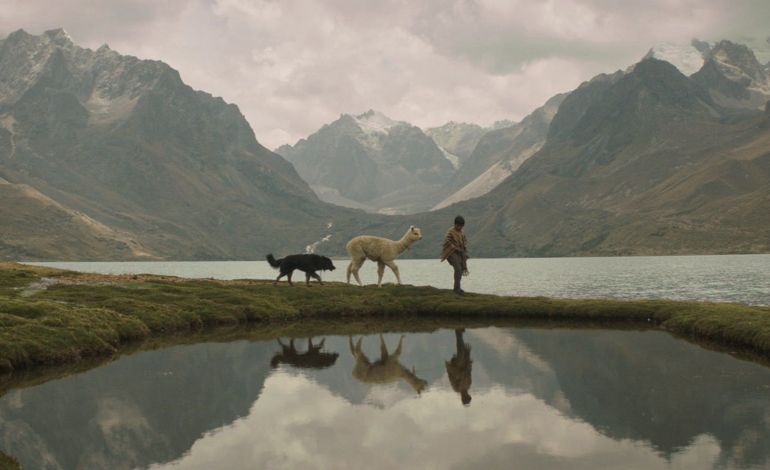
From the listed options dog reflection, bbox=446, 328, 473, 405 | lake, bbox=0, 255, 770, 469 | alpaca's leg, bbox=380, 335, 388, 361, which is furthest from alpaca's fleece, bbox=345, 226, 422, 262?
lake, bbox=0, 255, 770, 469

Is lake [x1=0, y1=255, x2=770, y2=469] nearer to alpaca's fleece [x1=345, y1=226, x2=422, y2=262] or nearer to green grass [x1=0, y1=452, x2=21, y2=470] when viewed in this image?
green grass [x1=0, y1=452, x2=21, y2=470]

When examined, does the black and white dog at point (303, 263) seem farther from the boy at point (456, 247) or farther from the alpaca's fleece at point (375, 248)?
the boy at point (456, 247)

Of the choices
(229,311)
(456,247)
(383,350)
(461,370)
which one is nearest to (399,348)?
(383,350)

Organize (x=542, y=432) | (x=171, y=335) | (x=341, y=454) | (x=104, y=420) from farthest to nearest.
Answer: (x=171, y=335) → (x=104, y=420) → (x=542, y=432) → (x=341, y=454)

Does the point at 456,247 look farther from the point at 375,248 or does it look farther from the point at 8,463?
the point at 8,463

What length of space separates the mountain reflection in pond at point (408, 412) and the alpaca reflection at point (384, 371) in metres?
0.24

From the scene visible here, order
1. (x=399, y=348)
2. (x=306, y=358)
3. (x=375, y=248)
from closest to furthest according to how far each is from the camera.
A: (x=306, y=358) < (x=399, y=348) < (x=375, y=248)

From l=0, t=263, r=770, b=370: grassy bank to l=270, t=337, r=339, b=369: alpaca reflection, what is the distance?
7.84m

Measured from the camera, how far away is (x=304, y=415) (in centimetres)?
1978

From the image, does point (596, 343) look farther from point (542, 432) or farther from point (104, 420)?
point (104, 420)

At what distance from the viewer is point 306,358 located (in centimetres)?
3031

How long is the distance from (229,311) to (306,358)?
15842 millimetres

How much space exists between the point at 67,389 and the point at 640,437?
59.0 ft

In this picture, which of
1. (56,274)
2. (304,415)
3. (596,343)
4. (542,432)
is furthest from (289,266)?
(542,432)
